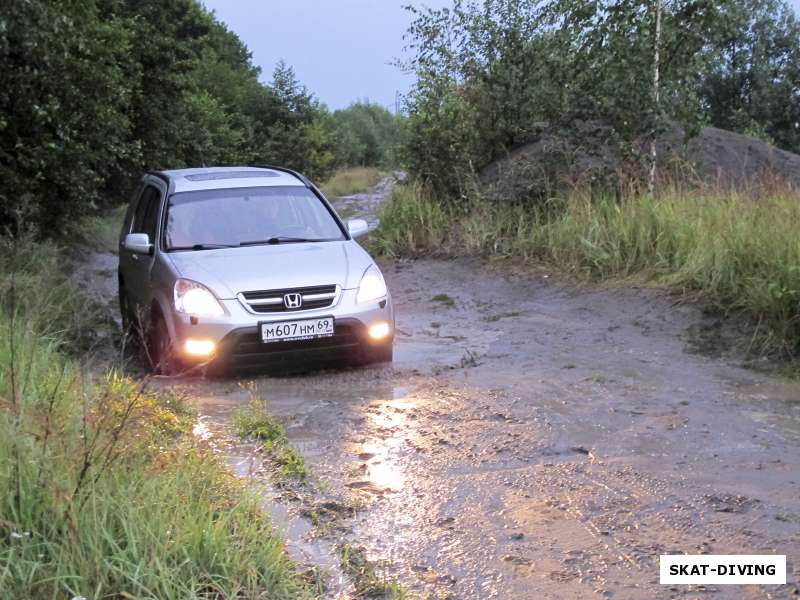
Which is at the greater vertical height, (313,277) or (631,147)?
(631,147)

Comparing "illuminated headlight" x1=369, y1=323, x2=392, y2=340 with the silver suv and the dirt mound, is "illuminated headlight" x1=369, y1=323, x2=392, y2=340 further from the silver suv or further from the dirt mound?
the dirt mound

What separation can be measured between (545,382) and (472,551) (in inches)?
123

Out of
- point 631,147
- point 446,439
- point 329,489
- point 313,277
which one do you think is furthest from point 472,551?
point 631,147

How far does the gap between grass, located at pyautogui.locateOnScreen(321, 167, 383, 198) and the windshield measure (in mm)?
29229

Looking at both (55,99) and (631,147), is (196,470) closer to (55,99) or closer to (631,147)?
(55,99)

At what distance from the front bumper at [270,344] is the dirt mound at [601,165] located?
227 inches

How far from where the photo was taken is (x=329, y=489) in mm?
4730

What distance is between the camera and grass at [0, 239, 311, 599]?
3.15 m

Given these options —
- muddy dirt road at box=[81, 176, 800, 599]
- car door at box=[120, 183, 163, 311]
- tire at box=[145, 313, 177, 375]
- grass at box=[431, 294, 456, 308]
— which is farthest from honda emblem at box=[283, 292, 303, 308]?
grass at box=[431, 294, 456, 308]

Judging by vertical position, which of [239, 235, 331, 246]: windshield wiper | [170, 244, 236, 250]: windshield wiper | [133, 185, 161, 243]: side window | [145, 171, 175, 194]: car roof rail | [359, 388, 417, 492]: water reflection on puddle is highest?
[145, 171, 175, 194]: car roof rail

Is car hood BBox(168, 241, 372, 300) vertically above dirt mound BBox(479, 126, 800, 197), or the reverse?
dirt mound BBox(479, 126, 800, 197)

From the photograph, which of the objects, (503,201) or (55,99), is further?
(503,201)

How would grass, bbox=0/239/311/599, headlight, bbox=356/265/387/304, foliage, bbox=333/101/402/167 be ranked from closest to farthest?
grass, bbox=0/239/311/599 < headlight, bbox=356/265/387/304 < foliage, bbox=333/101/402/167

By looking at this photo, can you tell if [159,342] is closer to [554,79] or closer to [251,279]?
[251,279]
